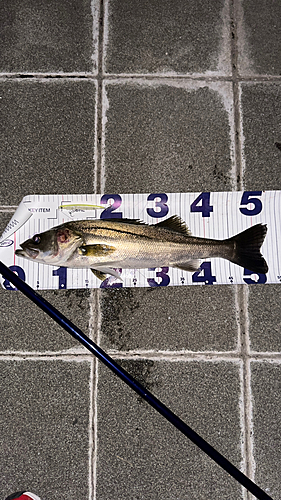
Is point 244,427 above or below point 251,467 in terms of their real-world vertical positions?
above

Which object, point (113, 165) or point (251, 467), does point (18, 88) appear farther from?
point (251, 467)

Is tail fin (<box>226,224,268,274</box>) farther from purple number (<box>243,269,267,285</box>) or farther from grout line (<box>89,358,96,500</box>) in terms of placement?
grout line (<box>89,358,96,500</box>)

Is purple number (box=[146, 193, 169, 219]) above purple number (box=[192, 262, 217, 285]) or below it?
above

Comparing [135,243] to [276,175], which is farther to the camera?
[276,175]

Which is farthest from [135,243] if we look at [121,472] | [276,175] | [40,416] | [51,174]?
[121,472]

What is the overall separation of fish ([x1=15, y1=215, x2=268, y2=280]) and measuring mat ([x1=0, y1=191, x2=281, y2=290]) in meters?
0.12

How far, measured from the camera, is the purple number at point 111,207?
297 centimetres

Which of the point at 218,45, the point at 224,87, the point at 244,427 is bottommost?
the point at 244,427

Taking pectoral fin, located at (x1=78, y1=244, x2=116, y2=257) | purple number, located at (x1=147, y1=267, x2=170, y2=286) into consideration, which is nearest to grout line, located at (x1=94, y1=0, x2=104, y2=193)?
pectoral fin, located at (x1=78, y1=244, x2=116, y2=257)

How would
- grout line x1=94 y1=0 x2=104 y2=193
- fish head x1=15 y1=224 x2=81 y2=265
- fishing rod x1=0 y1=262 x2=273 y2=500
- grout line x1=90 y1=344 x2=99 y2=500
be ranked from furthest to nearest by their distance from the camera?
grout line x1=94 y1=0 x2=104 y2=193 < grout line x1=90 y1=344 x2=99 y2=500 < fish head x1=15 y1=224 x2=81 y2=265 < fishing rod x1=0 y1=262 x2=273 y2=500

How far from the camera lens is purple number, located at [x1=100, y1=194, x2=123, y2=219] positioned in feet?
9.75

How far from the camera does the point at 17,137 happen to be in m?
3.11

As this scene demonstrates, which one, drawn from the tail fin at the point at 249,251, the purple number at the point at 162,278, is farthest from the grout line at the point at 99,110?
the tail fin at the point at 249,251

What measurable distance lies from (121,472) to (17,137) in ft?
9.04
